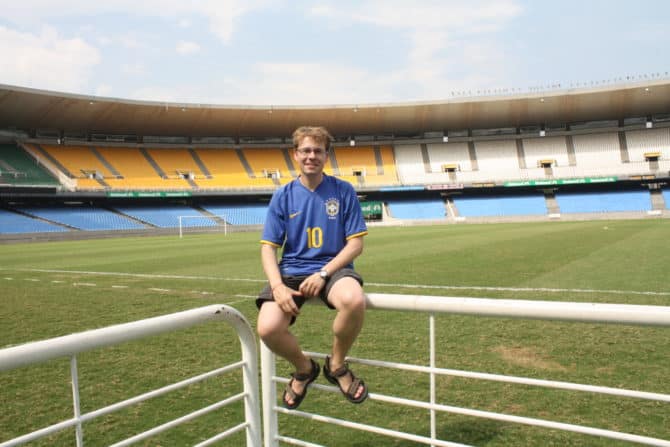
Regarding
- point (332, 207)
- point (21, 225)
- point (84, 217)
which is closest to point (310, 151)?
point (332, 207)

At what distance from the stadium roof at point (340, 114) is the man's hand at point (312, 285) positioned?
135ft

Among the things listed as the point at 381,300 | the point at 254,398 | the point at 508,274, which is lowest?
the point at 508,274

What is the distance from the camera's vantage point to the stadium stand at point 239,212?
1778 inches

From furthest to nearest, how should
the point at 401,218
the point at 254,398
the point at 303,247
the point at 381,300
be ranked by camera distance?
1. the point at 401,218
2. the point at 303,247
3. the point at 254,398
4. the point at 381,300

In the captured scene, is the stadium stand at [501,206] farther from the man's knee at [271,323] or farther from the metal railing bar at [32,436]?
the metal railing bar at [32,436]

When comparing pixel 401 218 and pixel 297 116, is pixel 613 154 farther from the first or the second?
pixel 297 116

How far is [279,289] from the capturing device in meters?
2.41

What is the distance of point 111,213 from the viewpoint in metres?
41.3

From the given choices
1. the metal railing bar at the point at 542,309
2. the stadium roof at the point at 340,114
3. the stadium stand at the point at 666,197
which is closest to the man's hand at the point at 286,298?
the metal railing bar at the point at 542,309

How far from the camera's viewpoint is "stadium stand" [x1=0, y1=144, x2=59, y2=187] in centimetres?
3672

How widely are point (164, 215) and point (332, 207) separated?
42383 mm

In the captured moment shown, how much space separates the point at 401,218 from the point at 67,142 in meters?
31.0

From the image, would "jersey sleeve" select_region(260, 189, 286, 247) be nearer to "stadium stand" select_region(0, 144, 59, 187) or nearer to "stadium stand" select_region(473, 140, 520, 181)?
"stadium stand" select_region(0, 144, 59, 187)

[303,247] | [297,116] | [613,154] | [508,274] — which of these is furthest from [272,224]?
[613,154]
